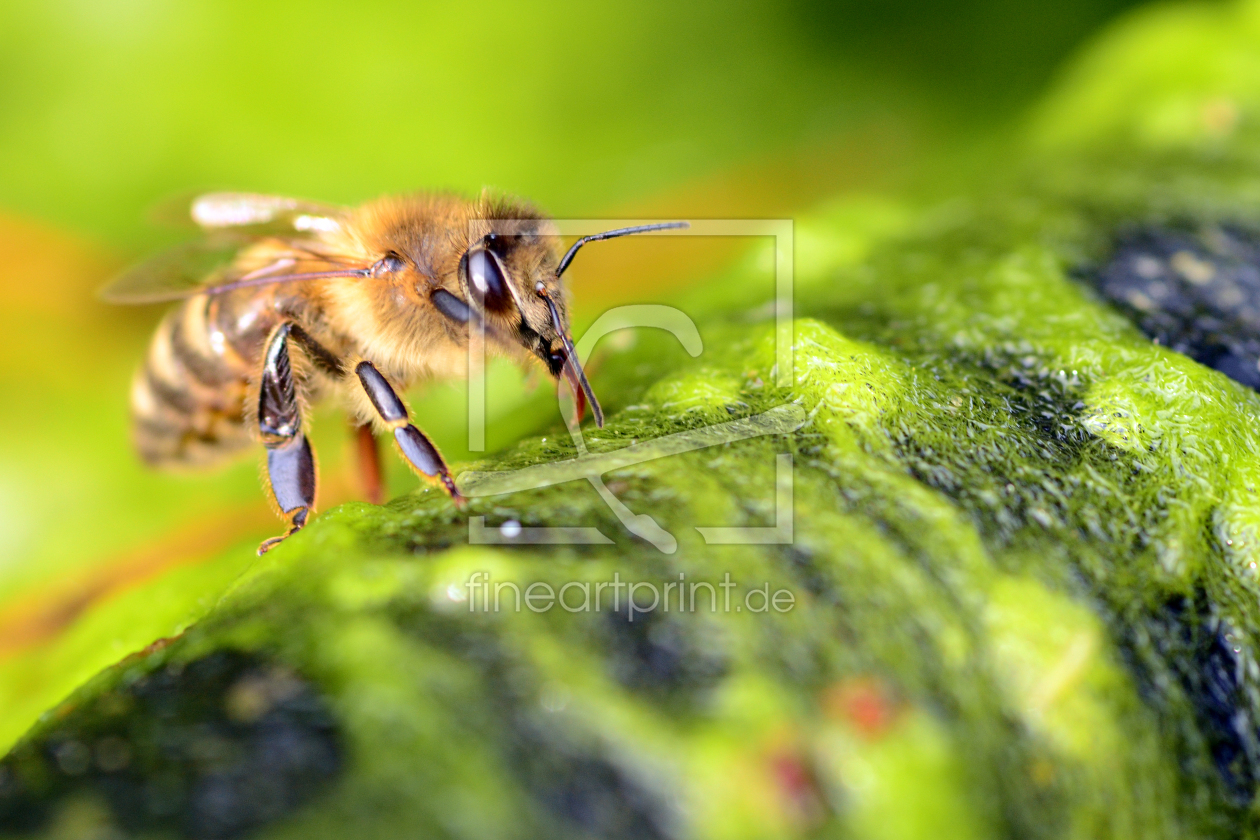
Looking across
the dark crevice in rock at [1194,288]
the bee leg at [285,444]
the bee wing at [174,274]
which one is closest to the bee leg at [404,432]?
the bee leg at [285,444]

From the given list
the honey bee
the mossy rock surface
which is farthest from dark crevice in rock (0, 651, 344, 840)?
the honey bee

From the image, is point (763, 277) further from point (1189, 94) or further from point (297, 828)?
point (297, 828)

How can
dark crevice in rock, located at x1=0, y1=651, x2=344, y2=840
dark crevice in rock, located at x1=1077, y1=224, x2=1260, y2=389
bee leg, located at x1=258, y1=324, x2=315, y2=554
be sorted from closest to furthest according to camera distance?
dark crevice in rock, located at x1=0, y1=651, x2=344, y2=840, dark crevice in rock, located at x1=1077, y1=224, x2=1260, y2=389, bee leg, located at x1=258, y1=324, x2=315, y2=554

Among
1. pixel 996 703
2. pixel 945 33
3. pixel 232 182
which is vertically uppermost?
pixel 945 33

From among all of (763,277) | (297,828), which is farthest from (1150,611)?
(763,277)

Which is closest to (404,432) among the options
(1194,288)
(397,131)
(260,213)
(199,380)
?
(199,380)

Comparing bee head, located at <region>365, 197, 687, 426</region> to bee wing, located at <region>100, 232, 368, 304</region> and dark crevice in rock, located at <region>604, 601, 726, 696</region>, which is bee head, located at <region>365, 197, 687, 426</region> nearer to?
bee wing, located at <region>100, 232, 368, 304</region>

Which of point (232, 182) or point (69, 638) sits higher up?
point (232, 182)

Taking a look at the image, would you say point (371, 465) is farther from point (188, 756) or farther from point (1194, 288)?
point (1194, 288)

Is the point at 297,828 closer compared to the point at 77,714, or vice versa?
the point at 297,828
